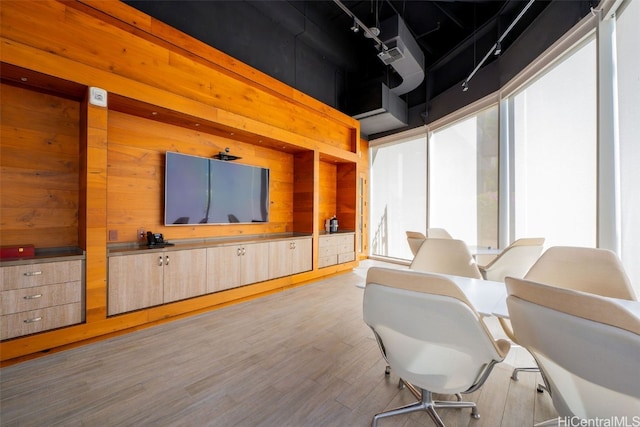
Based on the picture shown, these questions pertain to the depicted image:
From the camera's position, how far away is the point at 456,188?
17.1ft

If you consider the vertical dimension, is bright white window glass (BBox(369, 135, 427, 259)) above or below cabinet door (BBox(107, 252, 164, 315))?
above

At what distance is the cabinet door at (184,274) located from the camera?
9.73 feet

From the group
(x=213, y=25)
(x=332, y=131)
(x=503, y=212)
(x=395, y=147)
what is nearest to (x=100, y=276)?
(x=213, y=25)

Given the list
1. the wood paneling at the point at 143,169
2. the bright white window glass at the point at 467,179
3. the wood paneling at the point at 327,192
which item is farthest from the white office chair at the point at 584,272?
the wood paneling at the point at 327,192

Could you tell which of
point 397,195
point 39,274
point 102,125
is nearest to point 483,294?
point 39,274

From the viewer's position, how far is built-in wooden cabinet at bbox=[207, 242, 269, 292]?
3367mm

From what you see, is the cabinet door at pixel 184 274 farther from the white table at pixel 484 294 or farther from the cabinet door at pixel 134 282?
the white table at pixel 484 294

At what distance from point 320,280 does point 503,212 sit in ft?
10.7

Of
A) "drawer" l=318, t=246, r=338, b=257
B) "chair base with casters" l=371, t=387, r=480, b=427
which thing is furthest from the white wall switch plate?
"drawer" l=318, t=246, r=338, b=257

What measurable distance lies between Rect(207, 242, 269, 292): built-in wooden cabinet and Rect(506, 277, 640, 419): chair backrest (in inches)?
126

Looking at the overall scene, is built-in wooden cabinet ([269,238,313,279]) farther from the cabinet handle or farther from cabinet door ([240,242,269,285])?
the cabinet handle

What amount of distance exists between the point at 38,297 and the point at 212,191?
2059 millimetres

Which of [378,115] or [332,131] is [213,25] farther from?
[378,115]

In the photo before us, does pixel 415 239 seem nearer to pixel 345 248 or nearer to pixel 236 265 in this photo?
pixel 345 248
